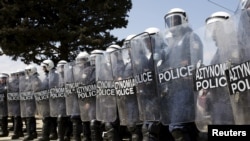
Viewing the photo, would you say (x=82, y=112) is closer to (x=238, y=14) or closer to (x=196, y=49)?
(x=196, y=49)

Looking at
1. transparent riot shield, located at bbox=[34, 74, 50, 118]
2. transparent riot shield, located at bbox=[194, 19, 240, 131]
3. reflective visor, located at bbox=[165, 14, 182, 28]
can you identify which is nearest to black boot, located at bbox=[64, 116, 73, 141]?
transparent riot shield, located at bbox=[34, 74, 50, 118]

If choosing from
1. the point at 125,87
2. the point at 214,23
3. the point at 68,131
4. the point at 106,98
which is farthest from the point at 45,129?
the point at 214,23

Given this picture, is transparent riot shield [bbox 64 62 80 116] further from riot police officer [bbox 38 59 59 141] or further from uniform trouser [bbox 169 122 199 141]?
uniform trouser [bbox 169 122 199 141]

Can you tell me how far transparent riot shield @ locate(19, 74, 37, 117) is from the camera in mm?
10430

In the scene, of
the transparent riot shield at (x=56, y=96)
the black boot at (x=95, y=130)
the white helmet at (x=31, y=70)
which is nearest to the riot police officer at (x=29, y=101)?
the white helmet at (x=31, y=70)

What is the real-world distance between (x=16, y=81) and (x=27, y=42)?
8.88m

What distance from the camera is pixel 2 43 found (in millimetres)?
19797

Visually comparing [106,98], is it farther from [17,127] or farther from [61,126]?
[17,127]

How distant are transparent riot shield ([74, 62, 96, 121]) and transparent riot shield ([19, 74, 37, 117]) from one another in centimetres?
250

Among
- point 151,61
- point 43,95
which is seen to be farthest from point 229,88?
point 43,95

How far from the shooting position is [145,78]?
5742 mm

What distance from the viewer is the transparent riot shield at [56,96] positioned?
29.9 feet

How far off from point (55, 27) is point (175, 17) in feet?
49.8

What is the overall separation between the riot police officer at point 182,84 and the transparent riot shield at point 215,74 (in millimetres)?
165
